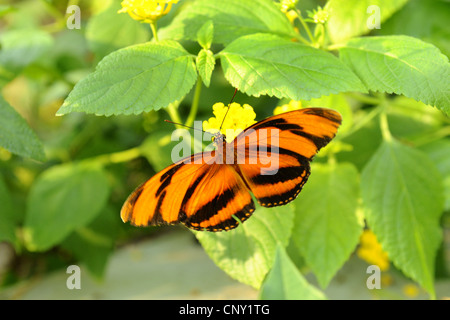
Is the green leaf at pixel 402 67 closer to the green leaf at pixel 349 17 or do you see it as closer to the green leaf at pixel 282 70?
the green leaf at pixel 282 70

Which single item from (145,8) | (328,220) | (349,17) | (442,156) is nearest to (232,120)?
(145,8)

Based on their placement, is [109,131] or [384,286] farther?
[109,131]

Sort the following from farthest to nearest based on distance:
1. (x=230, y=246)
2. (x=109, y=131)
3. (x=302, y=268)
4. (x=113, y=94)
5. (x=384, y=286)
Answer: (x=109, y=131), (x=384, y=286), (x=302, y=268), (x=230, y=246), (x=113, y=94)

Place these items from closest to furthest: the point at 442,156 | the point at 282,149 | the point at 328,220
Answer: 1. the point at 282,149
2. the point at 328,220
3. the point at 442,156

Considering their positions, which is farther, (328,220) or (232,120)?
(328,220)

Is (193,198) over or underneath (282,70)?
underneath

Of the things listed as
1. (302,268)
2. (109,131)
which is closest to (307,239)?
(302,268)

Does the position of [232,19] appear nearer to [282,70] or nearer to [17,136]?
[282,70]

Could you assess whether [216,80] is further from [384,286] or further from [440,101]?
[440,101]
